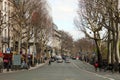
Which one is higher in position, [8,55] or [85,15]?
[85,15]

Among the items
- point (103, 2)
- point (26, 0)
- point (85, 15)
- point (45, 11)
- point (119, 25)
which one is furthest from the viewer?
point (45, 11)

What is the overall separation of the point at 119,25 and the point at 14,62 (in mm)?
18112

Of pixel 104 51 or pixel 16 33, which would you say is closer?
pixel 16 33

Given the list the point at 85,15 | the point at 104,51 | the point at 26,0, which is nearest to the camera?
the point at 26,0

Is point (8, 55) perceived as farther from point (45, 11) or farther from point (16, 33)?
point (45, 11)

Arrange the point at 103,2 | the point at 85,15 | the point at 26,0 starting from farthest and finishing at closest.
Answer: the point at 85,15 < the point at 26,0 < the point at 103,2

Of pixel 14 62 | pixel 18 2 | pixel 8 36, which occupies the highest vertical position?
pixel 18 2

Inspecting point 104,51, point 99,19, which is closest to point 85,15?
point 99,19

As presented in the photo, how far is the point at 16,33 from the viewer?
3337 inches

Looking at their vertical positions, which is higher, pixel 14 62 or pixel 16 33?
pixel 16 33

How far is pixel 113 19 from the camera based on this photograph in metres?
62.2

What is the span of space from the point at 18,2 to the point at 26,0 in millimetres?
2246

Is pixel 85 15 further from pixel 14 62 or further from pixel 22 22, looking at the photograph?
pixel 14 62

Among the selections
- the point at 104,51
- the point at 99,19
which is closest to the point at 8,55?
the point at 99,19
